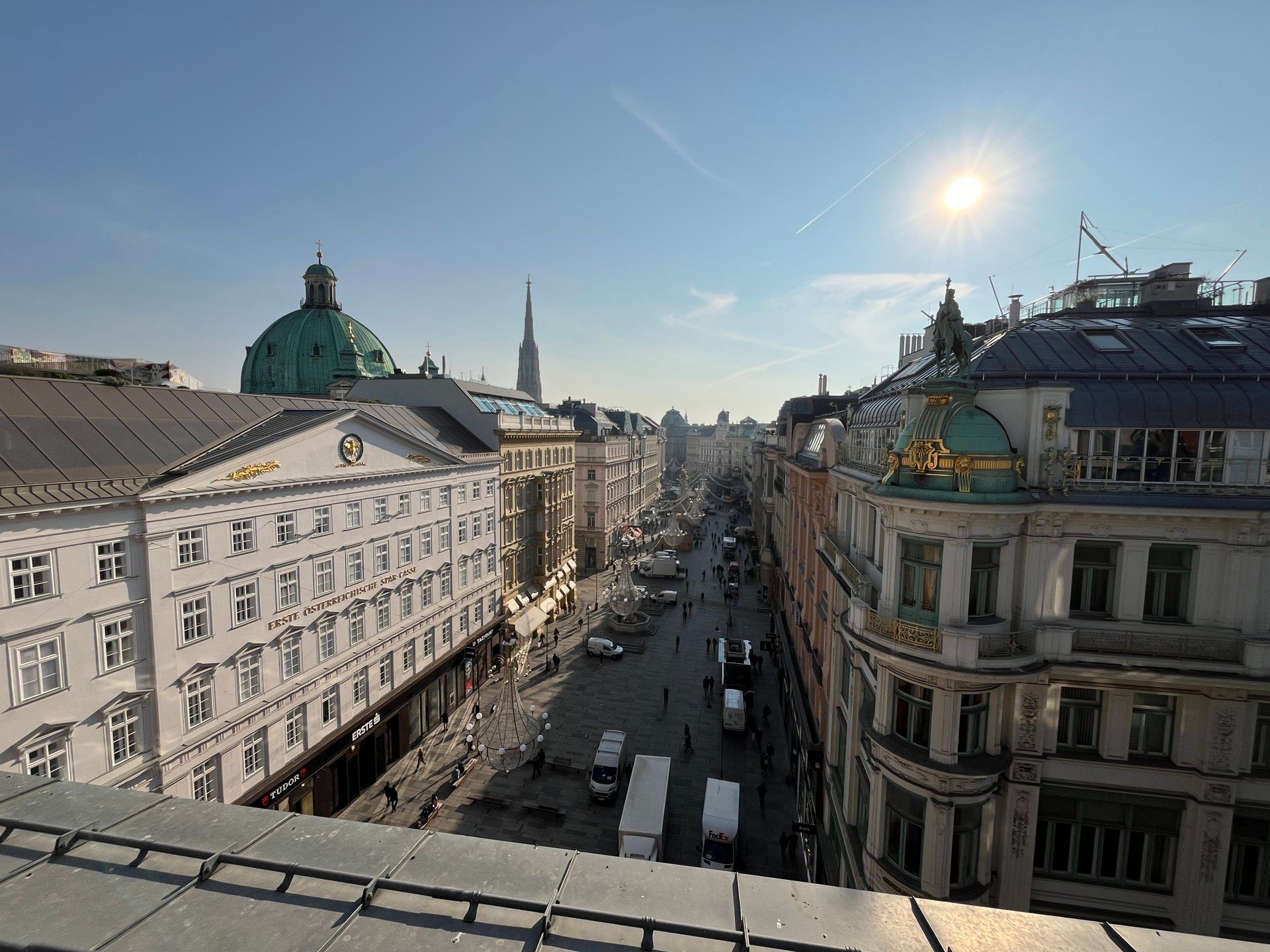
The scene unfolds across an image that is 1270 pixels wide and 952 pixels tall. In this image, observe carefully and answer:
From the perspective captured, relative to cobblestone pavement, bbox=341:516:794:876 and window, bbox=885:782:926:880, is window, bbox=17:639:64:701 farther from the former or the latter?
window, bbox=885:782:926:880

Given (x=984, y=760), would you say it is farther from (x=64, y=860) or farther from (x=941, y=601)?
(x=64, y=860)

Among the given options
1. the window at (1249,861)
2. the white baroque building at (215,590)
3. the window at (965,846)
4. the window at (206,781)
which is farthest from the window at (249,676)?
the window at (1249,861)

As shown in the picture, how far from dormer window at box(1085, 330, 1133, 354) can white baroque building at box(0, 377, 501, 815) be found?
1179 inches

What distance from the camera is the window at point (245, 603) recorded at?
2300 cm

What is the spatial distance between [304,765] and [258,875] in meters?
26.7

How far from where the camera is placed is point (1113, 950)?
4.61m

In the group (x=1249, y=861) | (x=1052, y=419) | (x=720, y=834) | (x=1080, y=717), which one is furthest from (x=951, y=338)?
(x=720, y=834)

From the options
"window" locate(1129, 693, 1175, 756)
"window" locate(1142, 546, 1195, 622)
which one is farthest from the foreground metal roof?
"window" locate(1129, 693, 1175, 756)

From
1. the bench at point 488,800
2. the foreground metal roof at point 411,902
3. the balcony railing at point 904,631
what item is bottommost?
the bench at point 488,800

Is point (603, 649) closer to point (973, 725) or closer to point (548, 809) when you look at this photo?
point (548, 809)

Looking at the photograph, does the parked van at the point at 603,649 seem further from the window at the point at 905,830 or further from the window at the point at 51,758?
the window at the point at 51,758

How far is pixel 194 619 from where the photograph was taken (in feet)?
69.9

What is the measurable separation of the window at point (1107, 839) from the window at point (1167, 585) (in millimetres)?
4593

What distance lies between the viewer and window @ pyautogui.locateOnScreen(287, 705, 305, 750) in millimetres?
25992
